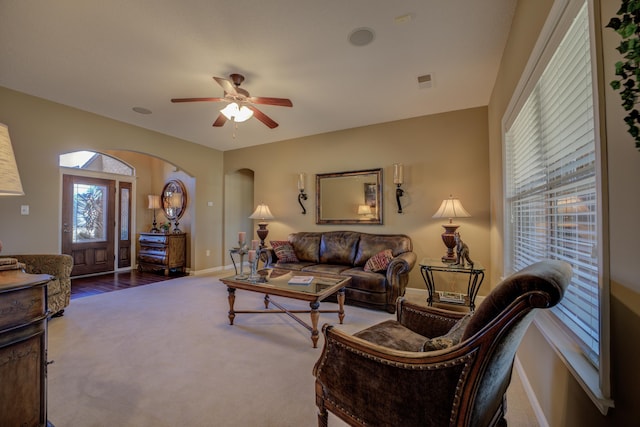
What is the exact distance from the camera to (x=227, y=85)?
8.18 feet

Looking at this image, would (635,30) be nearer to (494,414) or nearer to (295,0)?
(494,414)

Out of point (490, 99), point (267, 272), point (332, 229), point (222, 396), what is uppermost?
point (490, 99)

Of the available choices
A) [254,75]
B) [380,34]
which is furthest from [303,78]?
[380,34]

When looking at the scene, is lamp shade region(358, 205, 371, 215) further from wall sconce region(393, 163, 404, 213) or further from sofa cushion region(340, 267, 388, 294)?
sofa cushion region(340, 267, 388, 294)

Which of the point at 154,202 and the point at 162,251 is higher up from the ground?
the point at 154,202

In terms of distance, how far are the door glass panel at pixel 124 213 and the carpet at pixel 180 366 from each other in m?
2.91

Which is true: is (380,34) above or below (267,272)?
above

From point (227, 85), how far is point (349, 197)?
104 inches

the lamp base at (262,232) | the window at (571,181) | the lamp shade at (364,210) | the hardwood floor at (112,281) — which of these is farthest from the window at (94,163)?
the window at (571,181)

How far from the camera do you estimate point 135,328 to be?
2766 millimetres

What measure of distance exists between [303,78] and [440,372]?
2955 millimetres

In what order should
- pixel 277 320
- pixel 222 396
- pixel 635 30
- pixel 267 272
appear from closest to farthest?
pixel 635 30, pixel 222 396, pixel 277 320, pixel 267 272

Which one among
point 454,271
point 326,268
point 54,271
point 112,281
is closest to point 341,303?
point 326,268

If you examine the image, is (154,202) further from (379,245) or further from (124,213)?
(379,245)
